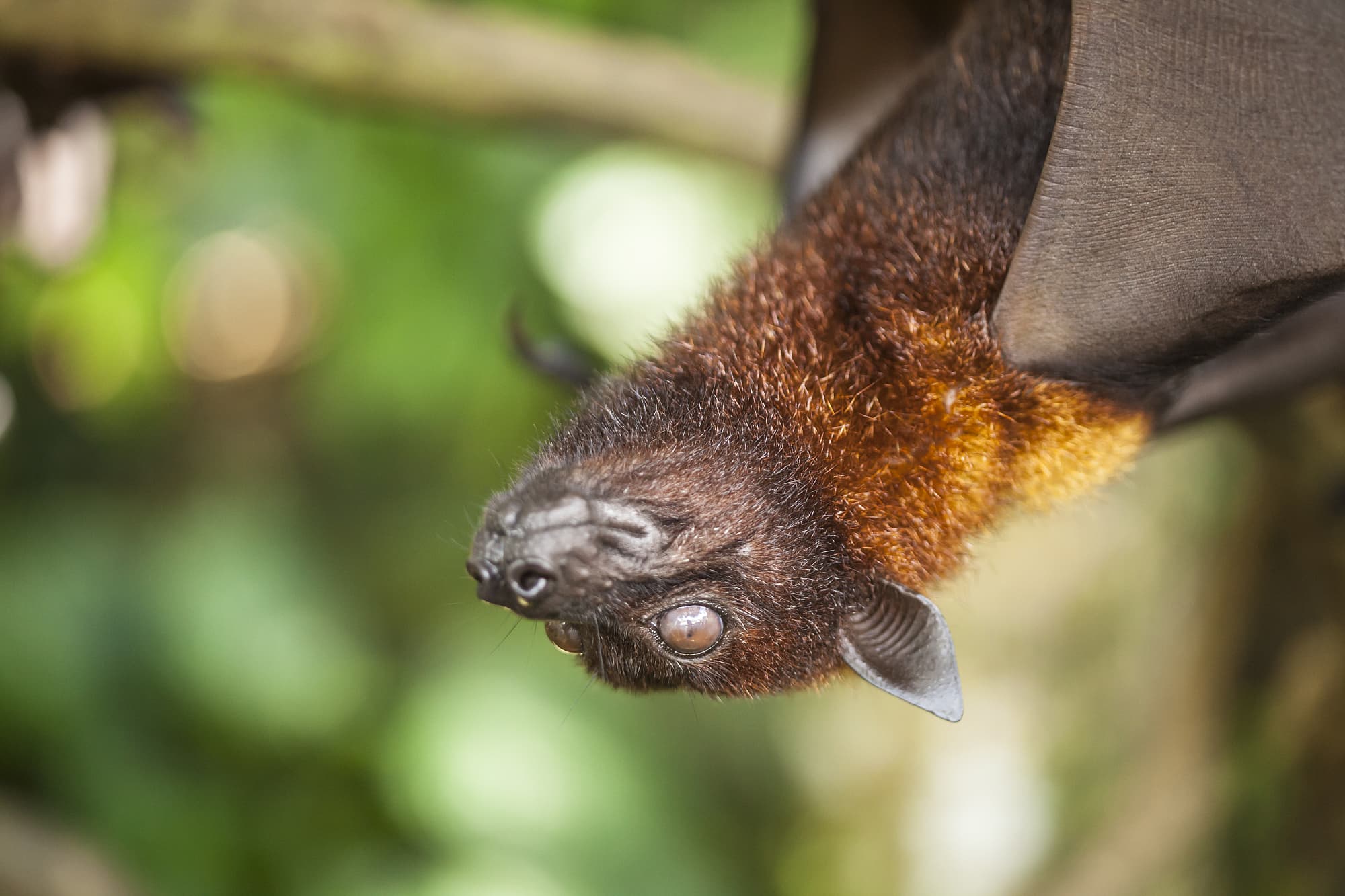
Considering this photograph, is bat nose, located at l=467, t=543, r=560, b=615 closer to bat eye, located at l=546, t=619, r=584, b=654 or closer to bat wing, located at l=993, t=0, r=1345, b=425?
bat eye, located at l=546, t=619, r=584, b=654

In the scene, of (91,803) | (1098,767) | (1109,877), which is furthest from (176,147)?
(1098,767)

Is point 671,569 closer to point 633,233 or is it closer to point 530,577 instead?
point 530,577

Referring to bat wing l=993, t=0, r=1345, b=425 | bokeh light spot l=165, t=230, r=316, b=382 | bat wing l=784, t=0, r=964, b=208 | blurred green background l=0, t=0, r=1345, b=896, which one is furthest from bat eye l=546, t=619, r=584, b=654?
bokeh light spot l=165, t=230, r=316, b=382

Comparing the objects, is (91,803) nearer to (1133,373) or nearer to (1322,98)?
(1133,373)

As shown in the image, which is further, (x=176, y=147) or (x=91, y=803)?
(x=91, y=803)

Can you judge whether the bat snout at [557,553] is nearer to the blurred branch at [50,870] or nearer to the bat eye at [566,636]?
the bat eye at [566,636]

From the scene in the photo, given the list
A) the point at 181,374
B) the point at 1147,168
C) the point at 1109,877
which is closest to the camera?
the point at 1147,168
